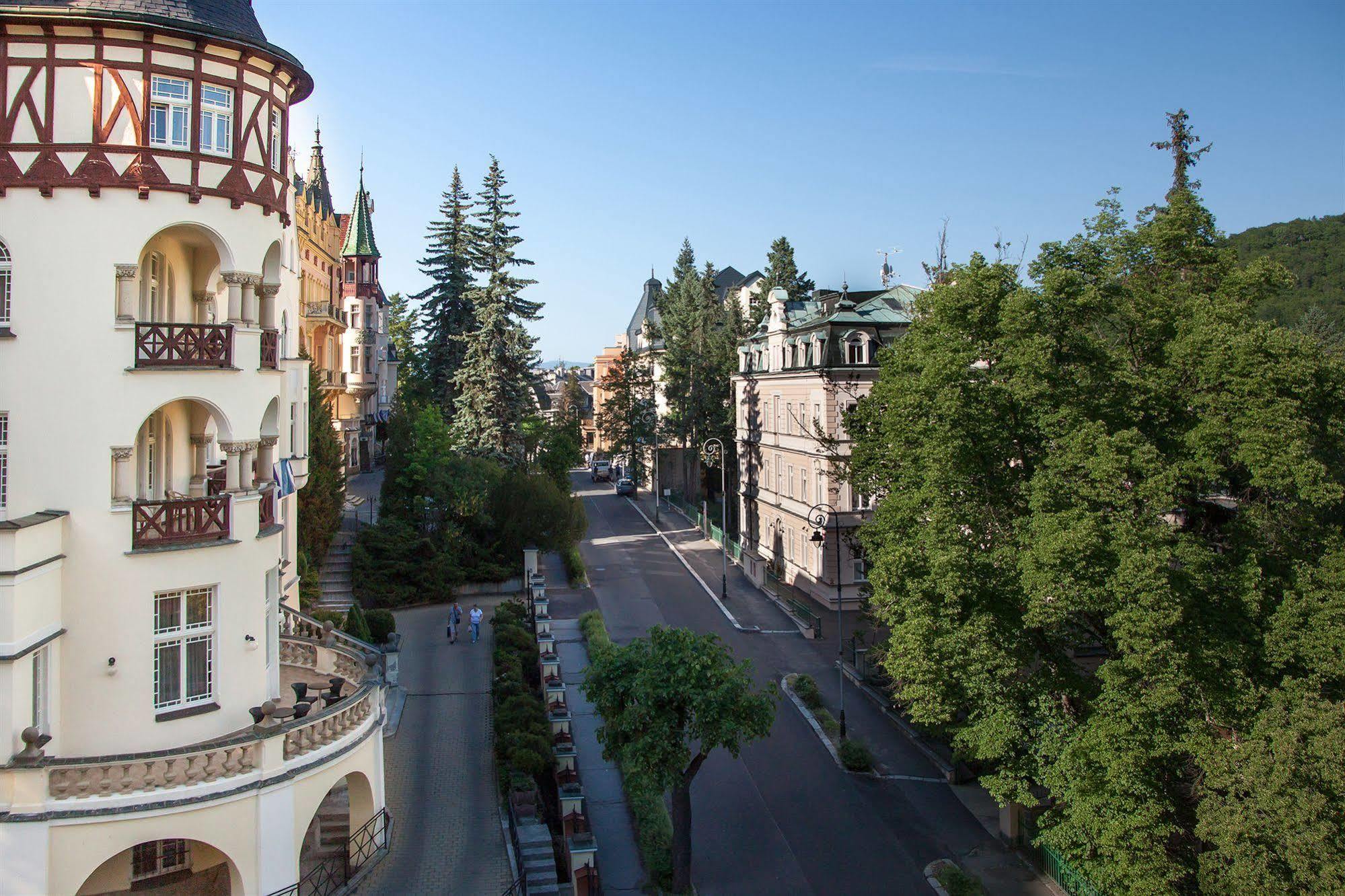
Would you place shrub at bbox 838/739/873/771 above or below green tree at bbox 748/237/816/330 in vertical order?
below

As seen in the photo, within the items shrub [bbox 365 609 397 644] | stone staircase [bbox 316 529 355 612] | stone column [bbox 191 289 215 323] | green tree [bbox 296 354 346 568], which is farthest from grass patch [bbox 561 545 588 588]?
stone column [bbox 191 289 215 323]

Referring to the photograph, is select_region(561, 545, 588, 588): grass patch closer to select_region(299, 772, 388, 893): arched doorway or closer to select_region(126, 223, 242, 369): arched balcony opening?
select_region(299, 772, 388, 893): arched doorway

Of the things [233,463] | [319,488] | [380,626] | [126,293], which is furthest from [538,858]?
[319,488]

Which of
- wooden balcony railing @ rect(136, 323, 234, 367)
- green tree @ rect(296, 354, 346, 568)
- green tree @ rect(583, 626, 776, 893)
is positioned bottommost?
green tree @ rect(583, 626, 776, 893)

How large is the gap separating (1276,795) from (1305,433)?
6.57 meters

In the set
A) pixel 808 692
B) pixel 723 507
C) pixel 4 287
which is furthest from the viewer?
pixel 723 507

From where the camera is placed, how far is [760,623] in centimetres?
4025

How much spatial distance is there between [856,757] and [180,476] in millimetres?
17236

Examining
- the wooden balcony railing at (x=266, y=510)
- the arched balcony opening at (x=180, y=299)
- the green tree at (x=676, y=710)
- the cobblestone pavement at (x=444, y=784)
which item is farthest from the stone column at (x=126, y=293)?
the green tree at (x=676, y=710)

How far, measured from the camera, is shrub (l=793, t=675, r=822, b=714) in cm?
3052

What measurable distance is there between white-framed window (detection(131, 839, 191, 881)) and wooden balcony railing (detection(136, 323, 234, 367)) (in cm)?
772

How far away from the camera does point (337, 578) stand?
127 ft

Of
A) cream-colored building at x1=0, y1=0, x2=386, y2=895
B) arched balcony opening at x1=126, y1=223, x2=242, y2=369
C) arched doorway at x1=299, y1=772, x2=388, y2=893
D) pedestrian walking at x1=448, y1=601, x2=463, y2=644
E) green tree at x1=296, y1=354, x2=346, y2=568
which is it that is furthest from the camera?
green tree at x1=296, y1=354, x2=346, y2=568

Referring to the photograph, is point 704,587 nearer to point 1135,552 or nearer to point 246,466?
point 1135,552
